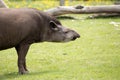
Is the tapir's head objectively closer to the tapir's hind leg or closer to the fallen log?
the tapir's hind leg

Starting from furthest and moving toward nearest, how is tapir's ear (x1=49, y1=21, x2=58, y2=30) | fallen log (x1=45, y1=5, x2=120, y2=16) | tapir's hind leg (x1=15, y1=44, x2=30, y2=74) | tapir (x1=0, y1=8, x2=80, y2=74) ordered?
fallen log (x1=45, y1=5, x2=120, y2=16) → tapir's ear (x1=49, y1=21, x2=58, y2=30) → tapir's hind leg (x1=15, y1=44, x2=30, y2=74) → tapir (x1=0, y1=8, x2=80, y2=74)

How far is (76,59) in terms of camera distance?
11.4m

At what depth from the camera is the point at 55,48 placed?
13.1 m

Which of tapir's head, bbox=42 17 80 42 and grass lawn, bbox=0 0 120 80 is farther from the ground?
tapir's head, bbox=42 17 80 42

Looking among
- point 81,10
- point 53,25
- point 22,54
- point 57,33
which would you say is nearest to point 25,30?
point 22,54

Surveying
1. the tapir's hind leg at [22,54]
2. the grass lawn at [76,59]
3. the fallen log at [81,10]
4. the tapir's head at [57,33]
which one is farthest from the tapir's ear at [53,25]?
the fallen log at [81,10]

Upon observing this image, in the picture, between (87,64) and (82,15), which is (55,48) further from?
(82,15)

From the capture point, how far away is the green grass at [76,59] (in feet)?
30.5

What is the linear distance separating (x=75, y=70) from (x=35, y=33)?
1.20m

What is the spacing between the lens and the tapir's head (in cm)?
999

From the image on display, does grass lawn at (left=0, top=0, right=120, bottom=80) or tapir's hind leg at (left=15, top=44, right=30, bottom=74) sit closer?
grass lawn at (left=0, top=0, right=120, bottom=80)

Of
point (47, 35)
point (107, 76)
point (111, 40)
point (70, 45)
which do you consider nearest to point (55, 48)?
point (70, 45)

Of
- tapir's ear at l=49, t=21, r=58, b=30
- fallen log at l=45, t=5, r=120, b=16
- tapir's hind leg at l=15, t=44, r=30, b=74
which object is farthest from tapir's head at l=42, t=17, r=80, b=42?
fallen log at l=45, t=5, r=120, b=16

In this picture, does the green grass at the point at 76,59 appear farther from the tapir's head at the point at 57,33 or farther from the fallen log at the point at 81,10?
the fallen log at the point at 81,10
